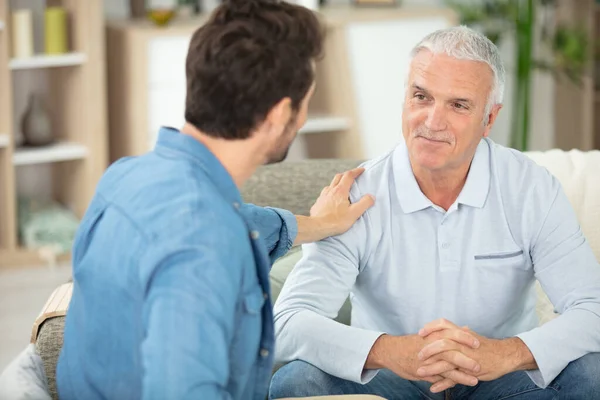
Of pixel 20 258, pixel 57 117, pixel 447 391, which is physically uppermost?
pixel 57 117

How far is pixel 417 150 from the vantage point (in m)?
2.10

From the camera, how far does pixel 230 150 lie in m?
1.51

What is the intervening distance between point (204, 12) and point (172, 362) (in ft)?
12.6

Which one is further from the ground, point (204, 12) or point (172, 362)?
point (204, 12)

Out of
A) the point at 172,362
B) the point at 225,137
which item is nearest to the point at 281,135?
the point at 225,137

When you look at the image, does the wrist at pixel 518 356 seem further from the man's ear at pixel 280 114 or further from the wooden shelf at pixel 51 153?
the wooden shelf at pixel 51 153

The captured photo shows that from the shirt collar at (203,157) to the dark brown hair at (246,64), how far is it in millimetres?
39

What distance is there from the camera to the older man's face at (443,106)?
2070mm

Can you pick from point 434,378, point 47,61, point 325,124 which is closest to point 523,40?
point 325,124

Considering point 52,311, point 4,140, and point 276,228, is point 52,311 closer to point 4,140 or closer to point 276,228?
point 276,228

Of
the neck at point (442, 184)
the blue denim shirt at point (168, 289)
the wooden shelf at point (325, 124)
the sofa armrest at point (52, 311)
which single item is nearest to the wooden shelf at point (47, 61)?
the wooden shelf at point (325, 124)

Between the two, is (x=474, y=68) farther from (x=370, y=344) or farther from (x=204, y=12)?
(x=204, y=12)

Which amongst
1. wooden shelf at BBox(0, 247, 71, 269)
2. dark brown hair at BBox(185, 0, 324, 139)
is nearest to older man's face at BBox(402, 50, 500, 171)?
dark brown hair at BBox(185, 0, 324, 139)

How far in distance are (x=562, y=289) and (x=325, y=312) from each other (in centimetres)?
49
